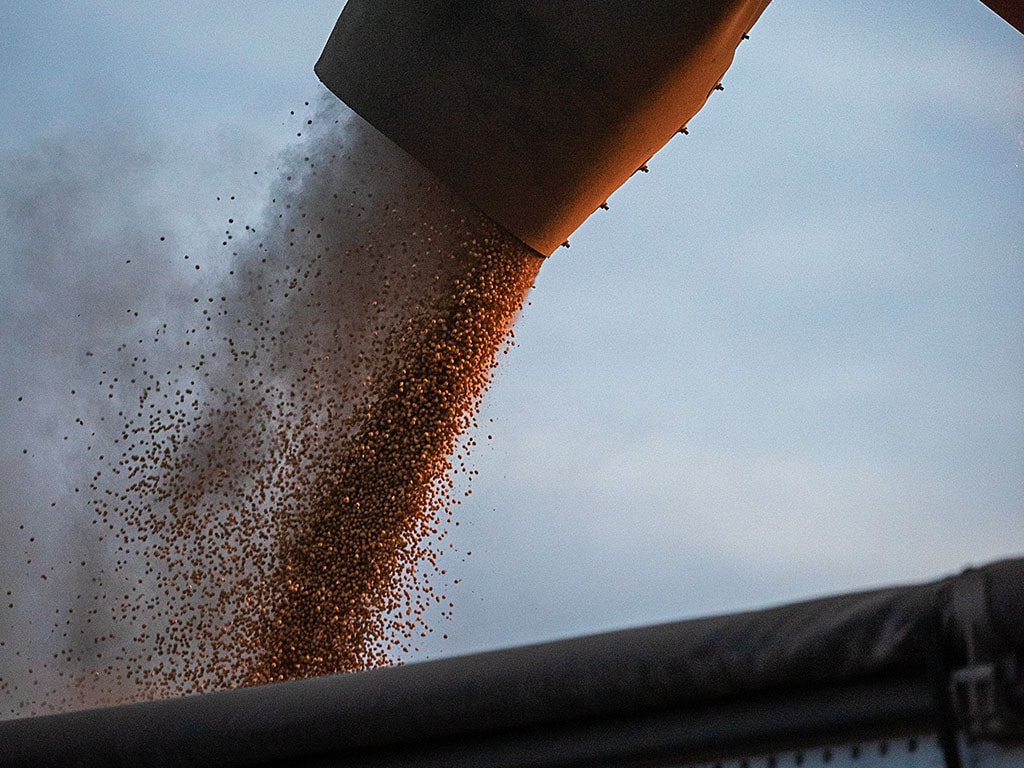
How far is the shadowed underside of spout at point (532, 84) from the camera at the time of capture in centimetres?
211

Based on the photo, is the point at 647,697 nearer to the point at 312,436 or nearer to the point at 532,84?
the point at 532,84

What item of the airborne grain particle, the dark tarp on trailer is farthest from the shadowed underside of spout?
the dark tarp on trailer

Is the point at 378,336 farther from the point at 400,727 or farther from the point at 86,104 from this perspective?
the point at 400,727

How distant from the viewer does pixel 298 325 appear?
2426 millimetres

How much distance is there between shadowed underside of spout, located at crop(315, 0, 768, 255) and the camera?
2.11 metres

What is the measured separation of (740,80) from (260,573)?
3579 millimetres

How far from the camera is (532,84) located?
2.15m

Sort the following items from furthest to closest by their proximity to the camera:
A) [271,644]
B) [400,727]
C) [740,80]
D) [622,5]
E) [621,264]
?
[740,80] < [621,264] < [271,644] < [622,5] < [400,727]

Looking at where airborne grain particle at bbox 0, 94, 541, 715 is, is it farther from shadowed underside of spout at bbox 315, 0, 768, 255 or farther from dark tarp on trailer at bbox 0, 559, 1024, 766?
dark tarp on trailer at bbox 0, 559, 1024, 766

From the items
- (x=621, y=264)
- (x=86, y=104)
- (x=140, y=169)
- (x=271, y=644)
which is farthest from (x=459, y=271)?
(x=621, y=264)

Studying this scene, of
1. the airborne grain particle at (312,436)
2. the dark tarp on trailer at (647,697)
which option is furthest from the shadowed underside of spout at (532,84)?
the dark tarp on trailer at (647,697)

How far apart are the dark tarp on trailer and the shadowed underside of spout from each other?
155 cm

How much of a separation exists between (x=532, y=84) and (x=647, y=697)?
5.49 feet

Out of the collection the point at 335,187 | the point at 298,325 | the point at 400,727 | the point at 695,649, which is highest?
the point at 695,649
